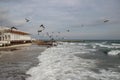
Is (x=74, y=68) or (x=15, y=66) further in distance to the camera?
(x=74, y=68)

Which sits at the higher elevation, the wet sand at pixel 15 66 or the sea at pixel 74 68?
the wet sand at pixel 15 66

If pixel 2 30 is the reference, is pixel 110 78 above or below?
below

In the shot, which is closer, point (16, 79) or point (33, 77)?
point (16, 79)

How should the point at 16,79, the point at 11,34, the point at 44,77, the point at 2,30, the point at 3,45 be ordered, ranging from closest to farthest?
1. the point at 16,79
2. the point at 44,77
3. the point at 3,45
4. the point at 2,30
5. the point at 11,34

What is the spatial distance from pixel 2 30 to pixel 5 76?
38.7 meters

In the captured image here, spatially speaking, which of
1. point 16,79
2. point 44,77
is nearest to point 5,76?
point 16,79

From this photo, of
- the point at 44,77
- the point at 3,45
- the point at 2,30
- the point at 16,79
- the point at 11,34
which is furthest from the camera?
the point at 11,34

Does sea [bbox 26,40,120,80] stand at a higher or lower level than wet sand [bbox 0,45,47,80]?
lower

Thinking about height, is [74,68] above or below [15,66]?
below

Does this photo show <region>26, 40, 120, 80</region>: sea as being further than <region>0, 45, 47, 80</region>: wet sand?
Yes

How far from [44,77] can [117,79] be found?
5003 millimetres

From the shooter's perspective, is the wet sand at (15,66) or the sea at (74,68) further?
the sea at (74,68)

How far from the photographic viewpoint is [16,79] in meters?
11.2

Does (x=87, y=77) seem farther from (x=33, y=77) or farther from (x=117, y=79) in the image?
(x=33, y=77)
